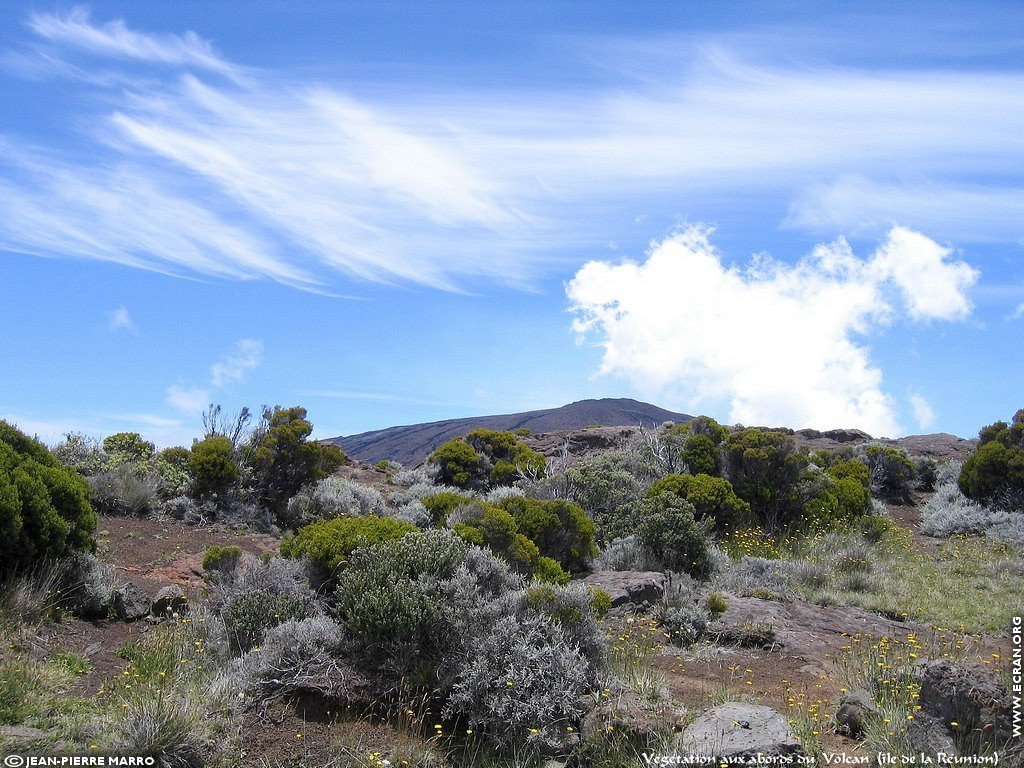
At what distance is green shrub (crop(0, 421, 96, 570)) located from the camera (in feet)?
22.2

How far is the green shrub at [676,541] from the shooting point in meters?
10.7

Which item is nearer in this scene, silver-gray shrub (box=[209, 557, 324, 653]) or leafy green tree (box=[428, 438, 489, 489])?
silver-gray shrub (box=[209, 557, 324, 653])

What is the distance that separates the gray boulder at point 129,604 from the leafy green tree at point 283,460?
22.0ft

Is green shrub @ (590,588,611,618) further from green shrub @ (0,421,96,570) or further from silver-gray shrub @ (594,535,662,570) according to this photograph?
green shrub @ (0,421,96,570)

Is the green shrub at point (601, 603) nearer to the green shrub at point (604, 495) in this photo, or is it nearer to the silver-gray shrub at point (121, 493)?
the green shrub at point (604, 495)

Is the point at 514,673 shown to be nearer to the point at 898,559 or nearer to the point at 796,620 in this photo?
the point at 796,620

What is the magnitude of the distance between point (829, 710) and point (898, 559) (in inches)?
325

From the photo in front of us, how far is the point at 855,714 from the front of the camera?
16.8ft

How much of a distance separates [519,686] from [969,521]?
1411 cm

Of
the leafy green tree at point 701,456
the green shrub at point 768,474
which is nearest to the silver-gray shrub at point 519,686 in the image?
the green shrub at point 768,474

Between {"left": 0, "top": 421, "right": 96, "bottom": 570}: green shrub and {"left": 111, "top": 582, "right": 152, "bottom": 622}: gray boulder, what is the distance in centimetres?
72

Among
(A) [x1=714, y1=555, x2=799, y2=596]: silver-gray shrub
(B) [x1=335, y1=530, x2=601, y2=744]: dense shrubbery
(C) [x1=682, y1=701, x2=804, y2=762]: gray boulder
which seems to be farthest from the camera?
(A) [x1=714, y1=555, x2=799, y2=596]: silver-gray shrub

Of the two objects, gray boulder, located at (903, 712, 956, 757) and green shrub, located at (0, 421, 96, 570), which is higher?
green shrub, located at (0, 421, 96, 570)

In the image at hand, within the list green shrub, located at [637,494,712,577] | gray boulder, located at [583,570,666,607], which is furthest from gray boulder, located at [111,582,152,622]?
green shrub, located at [637,494,712,577]
